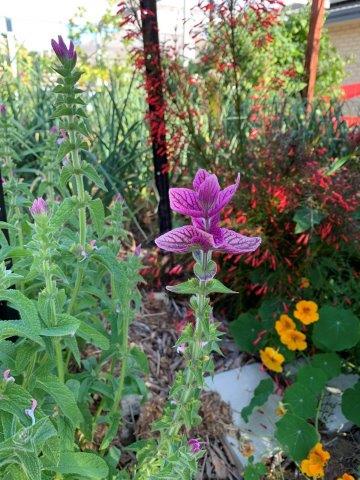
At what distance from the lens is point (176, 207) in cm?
86

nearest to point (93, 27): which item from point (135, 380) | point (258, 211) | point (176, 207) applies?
point (258, 211)

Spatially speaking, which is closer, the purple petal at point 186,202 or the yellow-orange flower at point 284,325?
the purple petal at point 186,202

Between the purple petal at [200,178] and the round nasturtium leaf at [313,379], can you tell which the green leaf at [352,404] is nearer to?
the round nasturtium leaf at [313,379]

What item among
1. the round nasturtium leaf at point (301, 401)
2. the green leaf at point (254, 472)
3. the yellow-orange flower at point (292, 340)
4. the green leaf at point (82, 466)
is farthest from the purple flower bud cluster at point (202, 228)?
the yellow-orange flower at point (292, 340)

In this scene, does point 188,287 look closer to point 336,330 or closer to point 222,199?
point 222,199

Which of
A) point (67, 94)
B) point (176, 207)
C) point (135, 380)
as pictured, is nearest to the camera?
point (176, 207)

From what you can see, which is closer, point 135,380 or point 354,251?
point 135,380

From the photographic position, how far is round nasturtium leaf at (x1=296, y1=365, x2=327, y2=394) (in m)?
1.94

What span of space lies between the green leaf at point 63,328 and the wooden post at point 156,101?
5.09ft

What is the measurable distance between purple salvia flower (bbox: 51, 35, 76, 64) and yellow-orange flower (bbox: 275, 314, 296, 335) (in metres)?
1.39

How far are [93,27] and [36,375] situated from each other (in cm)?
624

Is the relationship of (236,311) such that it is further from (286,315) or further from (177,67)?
(177,67)

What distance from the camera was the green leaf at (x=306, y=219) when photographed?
226 cm

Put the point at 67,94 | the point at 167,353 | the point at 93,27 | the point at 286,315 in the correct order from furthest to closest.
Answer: the point at 93,27 → the point at 167,353 → the point at 286,315 → the point at 67,94
